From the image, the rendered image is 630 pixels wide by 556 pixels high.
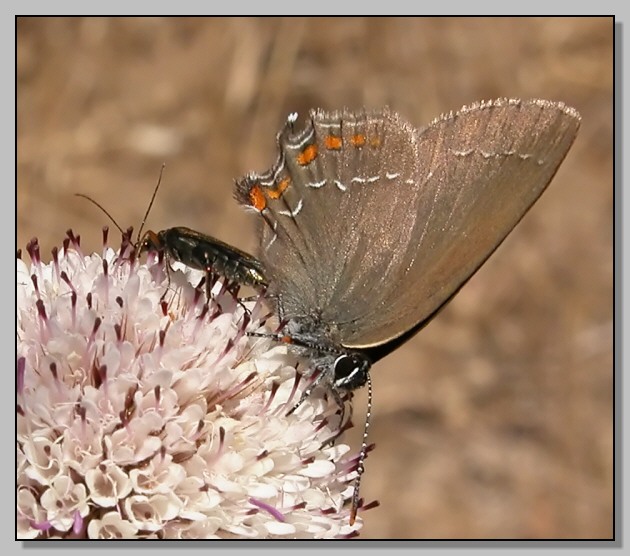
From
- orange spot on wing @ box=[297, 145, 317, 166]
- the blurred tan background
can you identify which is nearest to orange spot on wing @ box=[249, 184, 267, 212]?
orange spot on wing @ box=[297, 145, 317, 166]

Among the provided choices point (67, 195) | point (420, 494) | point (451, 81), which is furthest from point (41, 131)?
point (420, 494)

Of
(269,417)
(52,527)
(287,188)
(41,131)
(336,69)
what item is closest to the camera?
(52,527)

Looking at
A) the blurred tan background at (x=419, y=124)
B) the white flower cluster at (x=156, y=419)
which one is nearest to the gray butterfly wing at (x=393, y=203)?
the white flower cluster at (x=156, y=419)

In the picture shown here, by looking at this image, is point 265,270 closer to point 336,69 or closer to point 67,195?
point 67,195

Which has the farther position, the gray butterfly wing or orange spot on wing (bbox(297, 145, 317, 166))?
orange spot on wing (bbox(297, 145, 317, 166))

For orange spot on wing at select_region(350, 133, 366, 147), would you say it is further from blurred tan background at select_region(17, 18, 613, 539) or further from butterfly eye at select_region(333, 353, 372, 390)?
blurred tan background at select_region(17, 18, 613, 539)

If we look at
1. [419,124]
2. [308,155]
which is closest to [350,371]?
[308,155]

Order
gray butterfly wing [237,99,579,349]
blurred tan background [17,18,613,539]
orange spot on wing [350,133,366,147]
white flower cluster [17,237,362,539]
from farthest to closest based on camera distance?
blurred tan background [17,18,613,539]
orange spot on wing [350,133,366,147]
gray butterfly wing [237,99,579,349]
white flower cluster [17,237,362,539]
